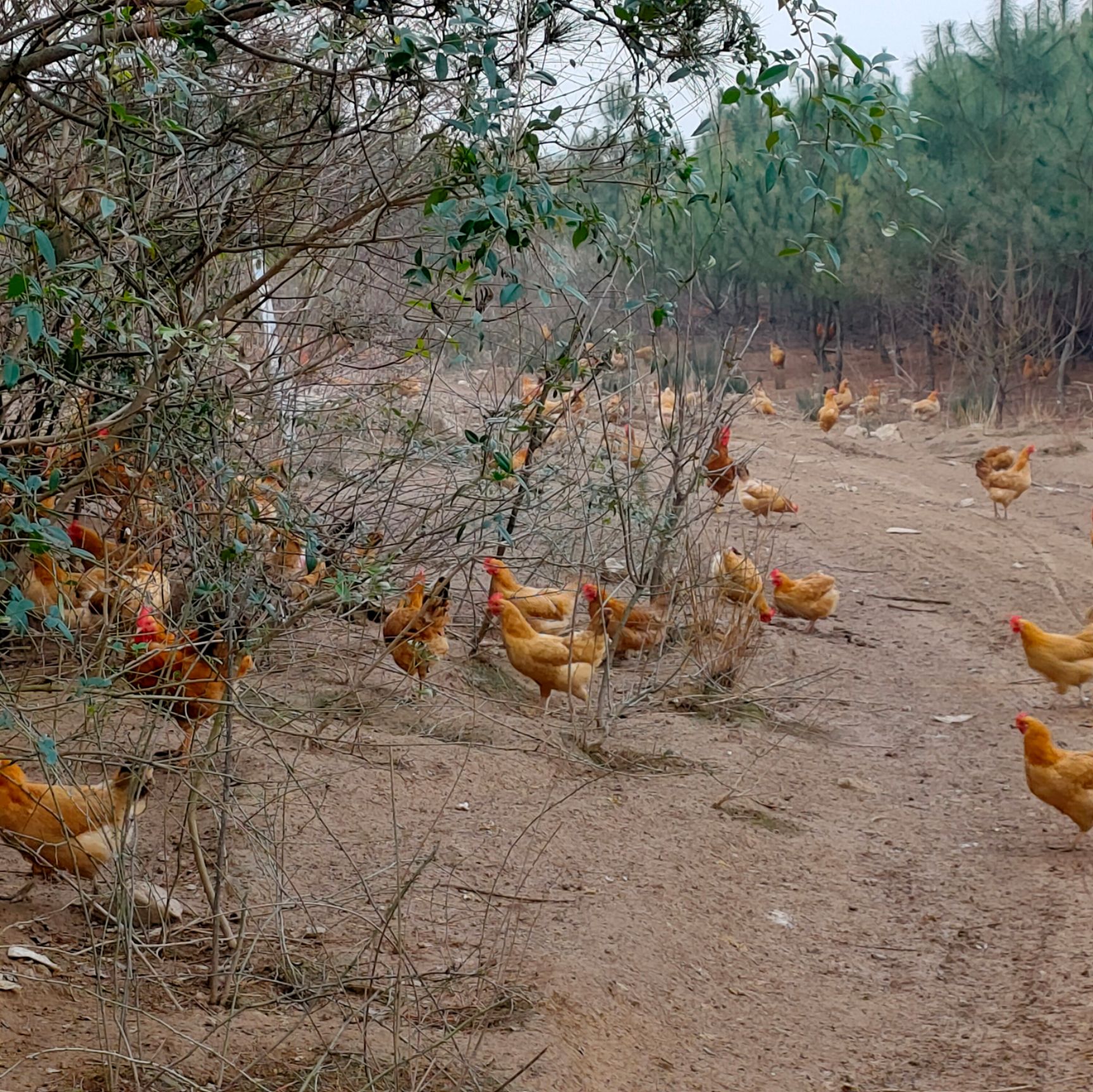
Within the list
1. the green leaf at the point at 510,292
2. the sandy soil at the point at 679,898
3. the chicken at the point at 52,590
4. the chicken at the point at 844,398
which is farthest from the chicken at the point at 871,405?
the green leaf at the point at 510,292

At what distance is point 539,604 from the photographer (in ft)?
24.6

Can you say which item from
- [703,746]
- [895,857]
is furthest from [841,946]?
[703,746]

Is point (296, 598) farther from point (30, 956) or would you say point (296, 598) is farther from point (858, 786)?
point (858, 786)

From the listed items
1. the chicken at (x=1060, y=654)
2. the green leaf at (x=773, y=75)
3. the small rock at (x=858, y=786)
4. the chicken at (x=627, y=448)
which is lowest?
the small rock at (x=858, y=786)

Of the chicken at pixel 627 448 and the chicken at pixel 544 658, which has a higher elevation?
the chicken at pixel 627 448

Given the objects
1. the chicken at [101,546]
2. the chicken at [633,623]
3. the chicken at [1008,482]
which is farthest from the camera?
the chicken at [1008,482]

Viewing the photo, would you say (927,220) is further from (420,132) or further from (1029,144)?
(420,132)

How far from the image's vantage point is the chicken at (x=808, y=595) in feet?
30.6

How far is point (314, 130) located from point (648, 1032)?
9.78 ft

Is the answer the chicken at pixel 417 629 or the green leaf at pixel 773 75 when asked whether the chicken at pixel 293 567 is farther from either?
the green leaf at pixel 773 75

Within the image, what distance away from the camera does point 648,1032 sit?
415cm

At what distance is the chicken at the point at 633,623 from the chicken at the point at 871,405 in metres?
14.5

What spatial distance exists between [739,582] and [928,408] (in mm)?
13997

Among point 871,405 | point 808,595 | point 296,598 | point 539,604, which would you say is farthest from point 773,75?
point 871,405
